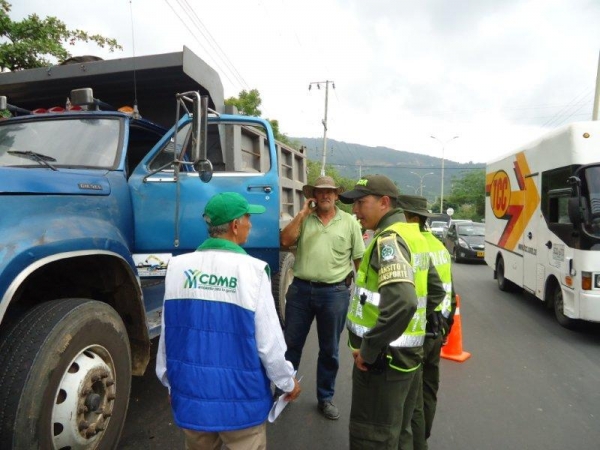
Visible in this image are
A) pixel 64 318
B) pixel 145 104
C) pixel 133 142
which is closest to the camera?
pixel 64 318

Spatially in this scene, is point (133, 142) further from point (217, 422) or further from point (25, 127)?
point (217, 422)

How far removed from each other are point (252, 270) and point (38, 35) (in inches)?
359

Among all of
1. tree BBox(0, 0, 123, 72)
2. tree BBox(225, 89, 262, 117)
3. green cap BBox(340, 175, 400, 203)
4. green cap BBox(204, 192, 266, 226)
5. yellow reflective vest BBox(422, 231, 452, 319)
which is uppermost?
tree BBox(225, 89, 262, 117)

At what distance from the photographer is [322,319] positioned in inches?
135

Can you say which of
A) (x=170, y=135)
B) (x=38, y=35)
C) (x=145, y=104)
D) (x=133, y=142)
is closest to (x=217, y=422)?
(x=170, y=135)

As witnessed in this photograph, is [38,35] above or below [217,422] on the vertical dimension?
above

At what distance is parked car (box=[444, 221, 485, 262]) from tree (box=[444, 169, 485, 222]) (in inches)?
1738

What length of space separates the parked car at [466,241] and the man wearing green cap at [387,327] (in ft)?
38.9

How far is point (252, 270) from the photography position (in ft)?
5.77

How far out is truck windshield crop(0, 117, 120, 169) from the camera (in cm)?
329

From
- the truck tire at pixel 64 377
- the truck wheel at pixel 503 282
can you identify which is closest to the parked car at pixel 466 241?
the truck wheel at pixel 503 282

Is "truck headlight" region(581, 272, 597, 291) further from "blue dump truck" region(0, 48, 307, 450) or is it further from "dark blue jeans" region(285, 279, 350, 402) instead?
"blue dump truck" region(0, 48, 307, 450)

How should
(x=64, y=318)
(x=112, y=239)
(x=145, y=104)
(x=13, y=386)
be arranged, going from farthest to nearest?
(x=145, y=104) → (x=112, y=239) → (x=64, y=318) → (x=13, y=386)

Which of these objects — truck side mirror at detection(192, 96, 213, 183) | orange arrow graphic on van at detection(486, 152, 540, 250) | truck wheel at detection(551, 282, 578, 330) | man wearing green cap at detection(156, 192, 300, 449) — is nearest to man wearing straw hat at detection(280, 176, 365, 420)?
truck side mirror at detection(192, 96, 213, 183)
